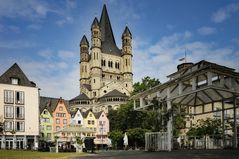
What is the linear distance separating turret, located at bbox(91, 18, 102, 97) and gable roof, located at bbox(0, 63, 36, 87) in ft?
261

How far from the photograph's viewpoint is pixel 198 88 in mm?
21266

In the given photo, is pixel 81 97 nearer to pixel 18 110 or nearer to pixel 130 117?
pixel 130 117

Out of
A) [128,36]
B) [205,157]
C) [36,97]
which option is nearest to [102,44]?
[128,36]

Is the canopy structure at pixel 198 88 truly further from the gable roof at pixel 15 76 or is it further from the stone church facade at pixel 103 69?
the stone church facade at pixel 103 69

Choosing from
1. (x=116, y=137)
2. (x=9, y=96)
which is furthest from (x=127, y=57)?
(x=9, y=96)

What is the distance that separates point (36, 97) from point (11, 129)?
7.55 meters

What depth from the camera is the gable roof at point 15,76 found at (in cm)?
7031

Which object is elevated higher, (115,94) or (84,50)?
(84,50)

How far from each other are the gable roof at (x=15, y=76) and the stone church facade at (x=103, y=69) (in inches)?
2778

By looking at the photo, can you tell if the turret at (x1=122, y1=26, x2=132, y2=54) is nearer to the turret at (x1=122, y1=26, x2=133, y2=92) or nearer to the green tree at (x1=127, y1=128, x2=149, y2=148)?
the turret at (x1=122, y1=26, x2=133, y2=92)

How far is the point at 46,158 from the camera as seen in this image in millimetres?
23219

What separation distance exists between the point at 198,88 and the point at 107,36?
152745mm

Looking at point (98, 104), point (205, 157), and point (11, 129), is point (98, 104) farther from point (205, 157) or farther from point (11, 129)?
point (205, 157)

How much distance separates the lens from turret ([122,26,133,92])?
16088 centimetres
